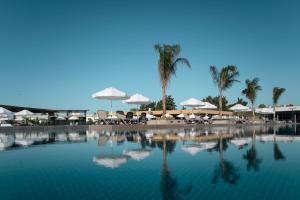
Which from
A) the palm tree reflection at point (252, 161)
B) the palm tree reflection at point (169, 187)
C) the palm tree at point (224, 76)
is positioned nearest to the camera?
the palm tree reflection at point (169, 187)

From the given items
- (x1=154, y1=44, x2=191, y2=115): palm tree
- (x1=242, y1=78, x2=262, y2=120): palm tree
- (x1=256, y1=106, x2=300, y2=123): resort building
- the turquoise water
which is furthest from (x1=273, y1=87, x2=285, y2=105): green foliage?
the turquoise water

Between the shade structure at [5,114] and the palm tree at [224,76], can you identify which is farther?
the palm tree at [224,76]

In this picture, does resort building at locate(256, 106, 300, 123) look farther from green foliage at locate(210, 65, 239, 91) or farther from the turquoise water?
the turquoise water

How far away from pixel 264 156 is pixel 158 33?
23.4 m

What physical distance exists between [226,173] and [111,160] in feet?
9.33

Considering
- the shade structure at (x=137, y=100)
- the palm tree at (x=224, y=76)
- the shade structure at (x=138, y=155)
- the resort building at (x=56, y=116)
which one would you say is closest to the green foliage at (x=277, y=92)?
the palm tree at (x=224, y=76)

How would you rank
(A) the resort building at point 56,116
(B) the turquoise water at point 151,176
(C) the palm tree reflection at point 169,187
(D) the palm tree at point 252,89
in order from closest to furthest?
(C) the palm tree reflection at point 169,187 → (B) the turquoise water at point 151,176 → (A) the resort building at point 56,116 → (D) the palm tree at point 252,89

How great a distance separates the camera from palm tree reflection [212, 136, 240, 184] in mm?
5238

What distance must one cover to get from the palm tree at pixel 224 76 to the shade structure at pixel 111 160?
25058 millimetres

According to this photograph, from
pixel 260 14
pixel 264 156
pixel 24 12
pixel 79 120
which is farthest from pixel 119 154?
pixel 260 14

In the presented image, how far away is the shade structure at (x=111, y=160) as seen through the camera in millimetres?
6855

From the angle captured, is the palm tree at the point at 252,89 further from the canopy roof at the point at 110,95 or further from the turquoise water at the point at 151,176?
the turquoise water at the point at 151,176

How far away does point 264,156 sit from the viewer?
26.4 feet

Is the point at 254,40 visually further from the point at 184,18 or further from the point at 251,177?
the point at 251,177
